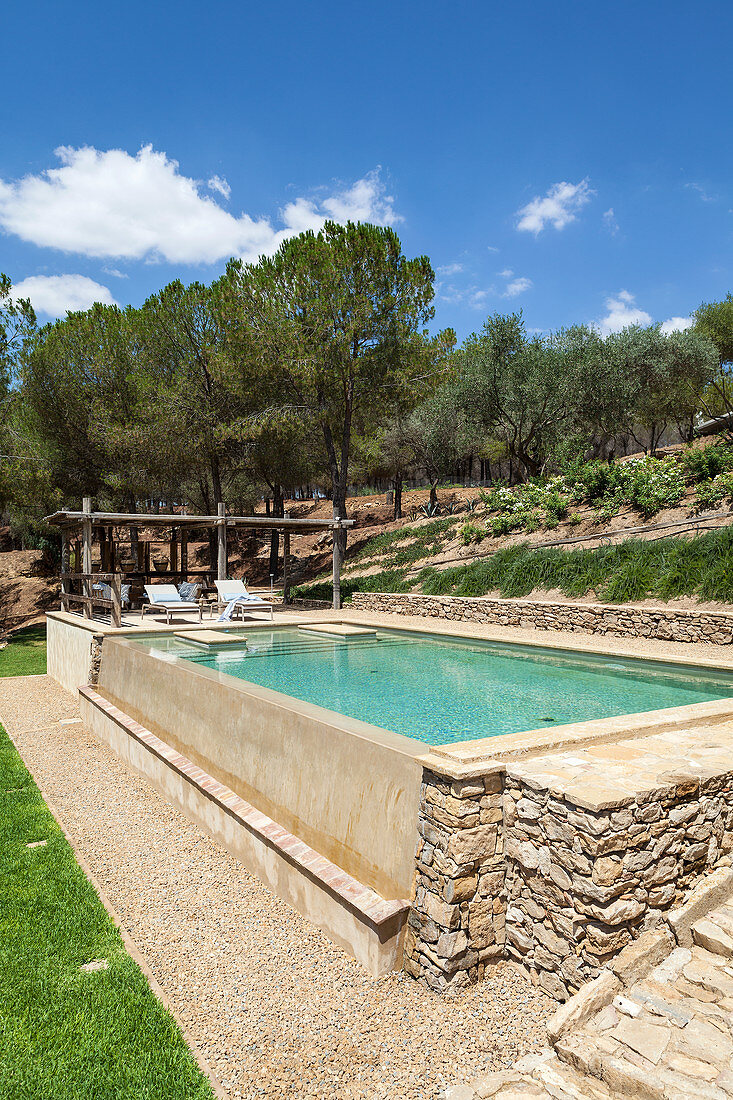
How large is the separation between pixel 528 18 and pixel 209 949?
15.3m

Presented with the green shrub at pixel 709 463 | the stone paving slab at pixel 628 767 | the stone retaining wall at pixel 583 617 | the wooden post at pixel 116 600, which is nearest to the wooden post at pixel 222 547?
the wooden post at pixel 116 600

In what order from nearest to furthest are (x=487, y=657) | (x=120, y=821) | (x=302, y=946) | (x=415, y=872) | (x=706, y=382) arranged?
(x=415, y=872) → (x=302, y=946) → (x=120, y=821) → (x=487, y=657) → (x=706, y=382)

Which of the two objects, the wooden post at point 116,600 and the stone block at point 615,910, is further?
the wooden post at point 116,600

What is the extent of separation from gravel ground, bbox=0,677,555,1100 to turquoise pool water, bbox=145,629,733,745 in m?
1.56

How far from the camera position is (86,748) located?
8.67 meters

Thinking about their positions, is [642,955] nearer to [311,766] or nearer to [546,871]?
[546,871]

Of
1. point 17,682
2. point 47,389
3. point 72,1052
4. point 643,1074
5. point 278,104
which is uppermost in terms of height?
point 278,104

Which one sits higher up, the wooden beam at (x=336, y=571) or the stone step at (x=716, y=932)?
the wooden beam at (x=336, y=571)

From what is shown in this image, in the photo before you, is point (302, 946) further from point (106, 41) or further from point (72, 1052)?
point (106, 41)

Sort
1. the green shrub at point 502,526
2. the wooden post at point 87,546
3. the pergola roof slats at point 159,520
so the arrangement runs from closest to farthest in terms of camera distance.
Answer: the wooden post at point 87,546, the pergola roof slats at point 159,520, the green shrub at point 502,526

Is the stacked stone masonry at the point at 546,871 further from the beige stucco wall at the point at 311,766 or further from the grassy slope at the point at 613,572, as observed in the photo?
the grassy slope at the point at 613,572

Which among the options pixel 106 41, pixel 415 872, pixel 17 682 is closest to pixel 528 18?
pixel 106 41

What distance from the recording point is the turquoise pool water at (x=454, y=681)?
215 inches

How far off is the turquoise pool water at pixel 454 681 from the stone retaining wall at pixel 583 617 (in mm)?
1979
